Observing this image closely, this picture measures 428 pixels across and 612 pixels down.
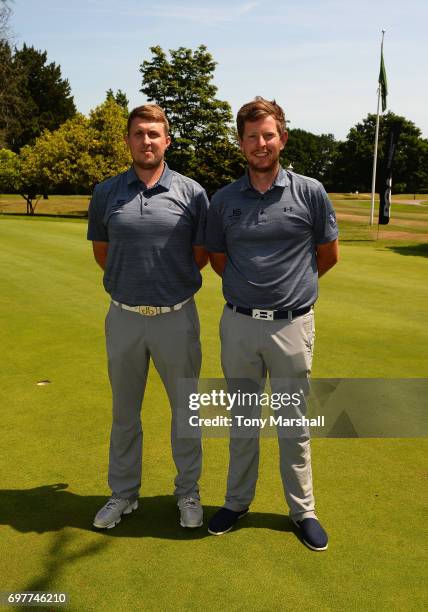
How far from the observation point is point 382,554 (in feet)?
10.5

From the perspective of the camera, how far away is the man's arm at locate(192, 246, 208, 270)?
363 cm

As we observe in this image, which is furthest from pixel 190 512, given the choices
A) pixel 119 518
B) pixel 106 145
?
pixel 106 145

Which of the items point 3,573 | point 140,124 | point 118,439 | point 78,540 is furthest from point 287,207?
point 3,573

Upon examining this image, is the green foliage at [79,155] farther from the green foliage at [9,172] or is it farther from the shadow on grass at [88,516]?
the shadow on grass at [88,516]

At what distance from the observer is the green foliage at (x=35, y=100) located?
222 feet

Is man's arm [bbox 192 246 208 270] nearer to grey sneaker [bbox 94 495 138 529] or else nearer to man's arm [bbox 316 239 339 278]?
man's arm [bbox 316 239 339 278]

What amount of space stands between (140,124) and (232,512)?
2.32m

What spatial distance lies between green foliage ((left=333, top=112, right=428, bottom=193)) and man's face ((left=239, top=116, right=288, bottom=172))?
7994cm

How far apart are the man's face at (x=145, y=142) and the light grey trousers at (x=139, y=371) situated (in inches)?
34.1

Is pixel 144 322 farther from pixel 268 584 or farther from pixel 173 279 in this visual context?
pixel 268 584

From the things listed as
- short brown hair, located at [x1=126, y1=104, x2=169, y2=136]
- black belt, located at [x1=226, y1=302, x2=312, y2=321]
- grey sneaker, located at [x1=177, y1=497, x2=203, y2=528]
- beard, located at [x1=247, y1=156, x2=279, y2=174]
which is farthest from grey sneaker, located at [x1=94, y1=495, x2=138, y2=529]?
short brown hair, located at [x1=126, y1=104, x2=169, y2=136]

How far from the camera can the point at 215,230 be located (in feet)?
11.4

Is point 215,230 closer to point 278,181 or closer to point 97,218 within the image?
point 278,181

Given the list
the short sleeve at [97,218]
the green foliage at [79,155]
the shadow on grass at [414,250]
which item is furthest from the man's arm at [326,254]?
the green foliage at [79,155]
